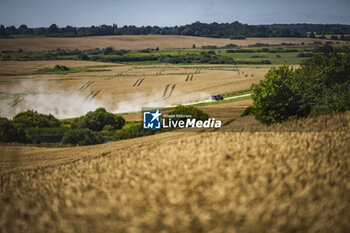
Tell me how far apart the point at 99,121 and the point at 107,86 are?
954cm

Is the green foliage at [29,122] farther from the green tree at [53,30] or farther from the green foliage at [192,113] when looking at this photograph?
the green tree at [53,30]

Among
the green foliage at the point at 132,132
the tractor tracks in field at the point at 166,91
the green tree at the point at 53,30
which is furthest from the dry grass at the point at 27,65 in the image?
the green foliage at the point at 132,132

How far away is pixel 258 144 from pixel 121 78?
95.6 ft

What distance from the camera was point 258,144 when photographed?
9492 mm

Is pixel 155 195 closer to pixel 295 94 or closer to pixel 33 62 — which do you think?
pixel 295 94

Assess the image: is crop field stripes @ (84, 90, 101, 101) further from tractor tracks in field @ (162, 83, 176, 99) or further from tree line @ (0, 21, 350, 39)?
tree line @ (0, 21, 350, 39)

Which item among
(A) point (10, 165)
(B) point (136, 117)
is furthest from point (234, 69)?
(A) point (10, 165)

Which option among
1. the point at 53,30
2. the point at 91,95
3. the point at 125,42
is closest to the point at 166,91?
the point at 91,95

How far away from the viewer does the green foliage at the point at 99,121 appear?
24.8 meters

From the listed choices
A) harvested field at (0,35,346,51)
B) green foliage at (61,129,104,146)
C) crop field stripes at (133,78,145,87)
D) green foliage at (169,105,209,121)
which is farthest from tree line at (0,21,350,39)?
green foliage at (169,105,209,121)

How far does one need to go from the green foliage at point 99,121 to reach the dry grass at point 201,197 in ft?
54.9

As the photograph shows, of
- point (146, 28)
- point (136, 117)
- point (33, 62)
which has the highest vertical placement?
point (146, 28)

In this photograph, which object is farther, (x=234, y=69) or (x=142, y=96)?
(x=234, y=69)

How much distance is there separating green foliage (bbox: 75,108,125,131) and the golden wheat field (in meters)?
4.92
